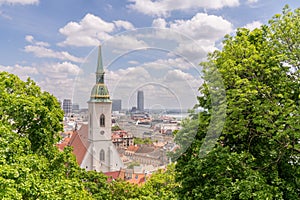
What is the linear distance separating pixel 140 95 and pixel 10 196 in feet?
13.8

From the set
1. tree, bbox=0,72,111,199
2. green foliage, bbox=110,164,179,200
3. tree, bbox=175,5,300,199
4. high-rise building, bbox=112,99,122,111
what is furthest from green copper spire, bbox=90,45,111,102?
green foliage, bbox=110,164,179,200

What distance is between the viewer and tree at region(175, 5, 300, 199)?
9.46m

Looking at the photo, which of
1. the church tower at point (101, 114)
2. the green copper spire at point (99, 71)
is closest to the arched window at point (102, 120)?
the church tower at point (101, 114)

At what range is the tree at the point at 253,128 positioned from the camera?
372 inches

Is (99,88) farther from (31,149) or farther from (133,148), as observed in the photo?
(31,149)

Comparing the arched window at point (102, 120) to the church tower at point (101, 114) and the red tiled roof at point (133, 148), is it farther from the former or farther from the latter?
the red tiled roof at point (133, 148)

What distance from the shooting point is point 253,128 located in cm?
1073

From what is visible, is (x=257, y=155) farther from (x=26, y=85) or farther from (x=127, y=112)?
(x=26, y=85)

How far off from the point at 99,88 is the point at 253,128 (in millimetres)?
5598

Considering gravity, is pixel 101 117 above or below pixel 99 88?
below

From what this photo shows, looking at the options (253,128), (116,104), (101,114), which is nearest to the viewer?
(116,104)

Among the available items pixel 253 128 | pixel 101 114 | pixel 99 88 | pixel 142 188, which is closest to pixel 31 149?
pixel 101 114

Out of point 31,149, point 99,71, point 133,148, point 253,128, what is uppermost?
point 99,71

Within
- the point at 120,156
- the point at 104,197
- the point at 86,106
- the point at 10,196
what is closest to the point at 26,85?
the point at 86,106
